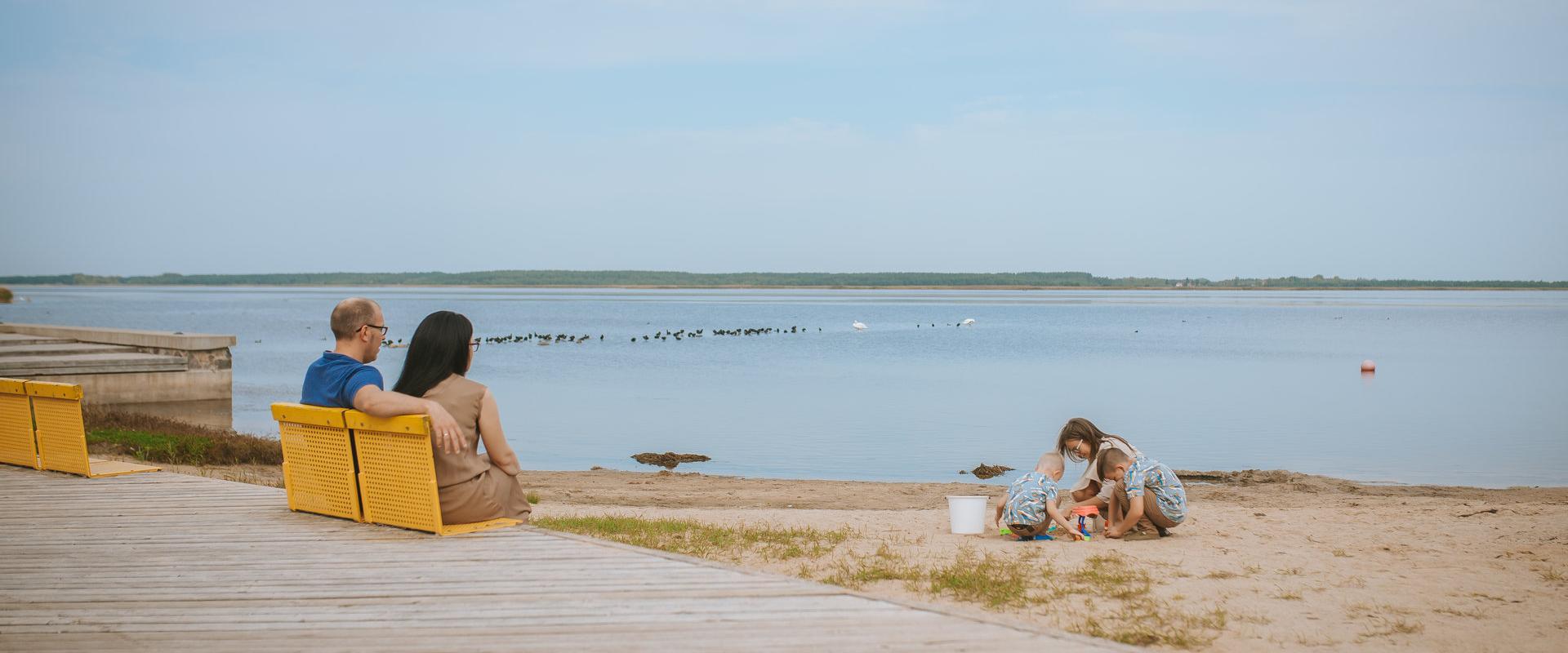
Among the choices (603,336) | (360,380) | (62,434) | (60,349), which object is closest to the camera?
(360,380)

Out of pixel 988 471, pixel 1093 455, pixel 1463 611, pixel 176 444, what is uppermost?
pixel 1093 455

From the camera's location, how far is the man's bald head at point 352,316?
22.2 feet

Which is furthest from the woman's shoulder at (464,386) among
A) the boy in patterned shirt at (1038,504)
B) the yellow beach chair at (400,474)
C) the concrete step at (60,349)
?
the concrete step at (60,349)

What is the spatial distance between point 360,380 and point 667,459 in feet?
37.8

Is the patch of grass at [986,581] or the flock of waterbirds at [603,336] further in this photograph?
the flock of waterbirds at [603,336]

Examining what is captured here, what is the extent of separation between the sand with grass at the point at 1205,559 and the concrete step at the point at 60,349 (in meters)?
6.79

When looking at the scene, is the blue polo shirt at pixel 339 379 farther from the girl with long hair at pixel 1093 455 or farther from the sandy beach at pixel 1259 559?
the girl with long hair at pixel 1093 455

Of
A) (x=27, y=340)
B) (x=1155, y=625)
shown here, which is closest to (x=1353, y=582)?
(x=1155, y=625)

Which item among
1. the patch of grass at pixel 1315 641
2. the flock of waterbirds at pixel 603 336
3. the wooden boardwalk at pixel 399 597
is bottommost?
the flock of waterbirds at pixel 603 336

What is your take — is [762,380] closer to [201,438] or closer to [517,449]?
[517,449]

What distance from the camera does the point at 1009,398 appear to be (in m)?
28.5

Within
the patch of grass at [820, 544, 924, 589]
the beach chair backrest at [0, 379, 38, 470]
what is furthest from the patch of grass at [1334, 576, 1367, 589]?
the beach chair backrest at [0, 379, 38, 470]

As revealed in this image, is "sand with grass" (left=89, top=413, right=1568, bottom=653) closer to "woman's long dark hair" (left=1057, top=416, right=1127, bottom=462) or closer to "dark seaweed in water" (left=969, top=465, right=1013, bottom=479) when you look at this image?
"woman's long dark hair" (left=1057, top=416, right=1127, bottom=462)

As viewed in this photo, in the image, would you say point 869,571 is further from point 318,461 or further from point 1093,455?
point 318,461
